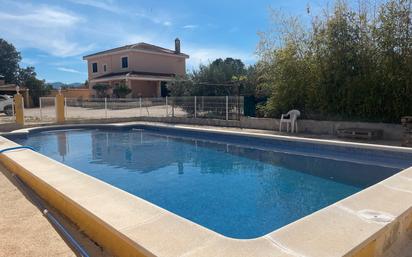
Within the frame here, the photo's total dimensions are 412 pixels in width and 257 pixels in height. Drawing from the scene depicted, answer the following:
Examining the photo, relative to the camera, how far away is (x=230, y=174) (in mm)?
7039

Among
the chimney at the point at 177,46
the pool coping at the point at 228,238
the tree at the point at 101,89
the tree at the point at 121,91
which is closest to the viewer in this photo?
the pool coping at the point at 228,238

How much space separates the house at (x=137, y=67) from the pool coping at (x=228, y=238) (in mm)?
26521

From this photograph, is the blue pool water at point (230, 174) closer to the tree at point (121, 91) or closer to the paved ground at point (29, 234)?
the paved ground at point (29, 234)

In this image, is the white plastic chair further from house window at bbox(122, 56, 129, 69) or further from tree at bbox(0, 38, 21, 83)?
tree at bbox(0, 38, 21, 83)

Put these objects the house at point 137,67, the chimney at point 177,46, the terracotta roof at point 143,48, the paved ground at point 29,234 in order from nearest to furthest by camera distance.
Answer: the paved ground at point 29,234 < the house at point 137,67 < the terracotta roof at point 143,48 < the chimney at point 177,46

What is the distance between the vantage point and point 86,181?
14.4ft

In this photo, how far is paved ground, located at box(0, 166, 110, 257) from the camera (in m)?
2.98

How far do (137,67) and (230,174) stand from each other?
27.4 metres

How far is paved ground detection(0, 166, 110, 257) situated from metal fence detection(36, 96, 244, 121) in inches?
400

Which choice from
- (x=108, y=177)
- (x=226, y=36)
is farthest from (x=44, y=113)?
(x=108, y=177)

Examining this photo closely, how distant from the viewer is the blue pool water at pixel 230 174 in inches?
189

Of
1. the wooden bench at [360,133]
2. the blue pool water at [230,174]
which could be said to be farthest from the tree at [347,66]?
the blue pool water at [230,174]

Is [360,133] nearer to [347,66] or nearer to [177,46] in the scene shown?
[347,66]

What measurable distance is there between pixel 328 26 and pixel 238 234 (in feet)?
28.1
